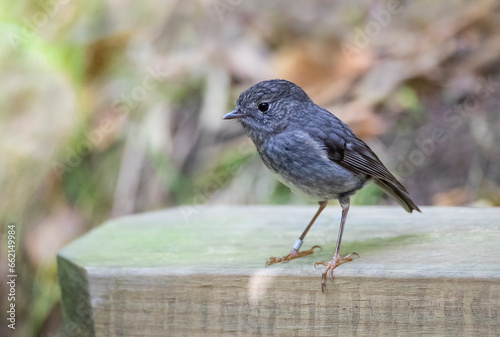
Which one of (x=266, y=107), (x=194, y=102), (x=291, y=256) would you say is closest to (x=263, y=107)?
(x=266, y=107)

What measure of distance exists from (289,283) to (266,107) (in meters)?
0.79

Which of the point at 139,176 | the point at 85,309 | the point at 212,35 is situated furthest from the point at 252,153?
the point at 85,309

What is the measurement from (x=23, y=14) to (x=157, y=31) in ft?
3.73

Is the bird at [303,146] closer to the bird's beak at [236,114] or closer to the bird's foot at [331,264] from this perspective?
the bird's beak at [236,114]

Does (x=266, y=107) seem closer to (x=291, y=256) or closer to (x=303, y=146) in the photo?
(x=303, y=146)

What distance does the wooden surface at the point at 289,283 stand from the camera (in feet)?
6.72

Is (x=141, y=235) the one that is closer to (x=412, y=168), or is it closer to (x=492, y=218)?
(x=492, y=218)

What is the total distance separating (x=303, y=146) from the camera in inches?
102

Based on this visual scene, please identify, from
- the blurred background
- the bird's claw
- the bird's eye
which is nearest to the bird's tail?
the bird's claw

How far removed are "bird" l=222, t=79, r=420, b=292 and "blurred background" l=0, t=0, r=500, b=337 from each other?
1912 millimetres

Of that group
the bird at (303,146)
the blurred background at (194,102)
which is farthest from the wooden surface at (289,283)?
the blurred background at (194,102)

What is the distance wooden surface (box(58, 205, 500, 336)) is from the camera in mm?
2047

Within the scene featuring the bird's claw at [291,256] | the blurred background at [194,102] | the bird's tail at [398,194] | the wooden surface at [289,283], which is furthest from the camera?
the blurred background at [194,102]

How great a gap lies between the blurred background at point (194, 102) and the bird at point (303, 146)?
75.3 inches
